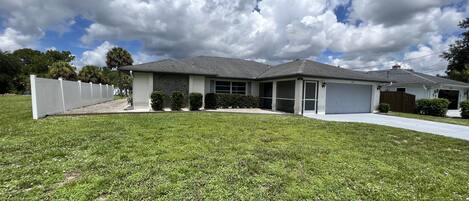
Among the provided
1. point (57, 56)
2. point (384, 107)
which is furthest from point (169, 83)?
point (57, 56)

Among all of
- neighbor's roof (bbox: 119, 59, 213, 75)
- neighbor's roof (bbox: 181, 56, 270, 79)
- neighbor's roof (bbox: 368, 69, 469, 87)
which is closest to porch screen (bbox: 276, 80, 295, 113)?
neighbor's roof (bbox: 181, 56, 270, 79)

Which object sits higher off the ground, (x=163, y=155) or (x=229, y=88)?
(x=229, y=88)

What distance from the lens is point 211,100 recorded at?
16234 mm

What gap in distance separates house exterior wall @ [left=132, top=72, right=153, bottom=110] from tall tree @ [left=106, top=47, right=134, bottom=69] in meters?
26.8

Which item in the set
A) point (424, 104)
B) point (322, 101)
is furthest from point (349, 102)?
point (424, 104)

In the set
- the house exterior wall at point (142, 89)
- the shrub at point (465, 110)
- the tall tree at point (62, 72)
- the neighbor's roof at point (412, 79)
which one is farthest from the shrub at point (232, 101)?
the tall tree at point (62, 72)

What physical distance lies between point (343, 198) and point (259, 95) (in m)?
15.7

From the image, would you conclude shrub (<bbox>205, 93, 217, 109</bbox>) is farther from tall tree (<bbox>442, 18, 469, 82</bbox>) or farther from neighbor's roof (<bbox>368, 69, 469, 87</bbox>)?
tall tree (<bbox>442, 18, 469, 82</bbox>)

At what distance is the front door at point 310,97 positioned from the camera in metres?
14.6

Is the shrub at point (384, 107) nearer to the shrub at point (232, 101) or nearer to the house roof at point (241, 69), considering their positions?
the house roof at point (241, 69)

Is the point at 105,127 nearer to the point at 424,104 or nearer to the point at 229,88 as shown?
the point at 229,88

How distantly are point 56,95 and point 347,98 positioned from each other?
1729 cm

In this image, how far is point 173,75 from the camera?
15445mm

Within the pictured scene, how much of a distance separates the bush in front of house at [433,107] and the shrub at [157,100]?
19040 millimetres
